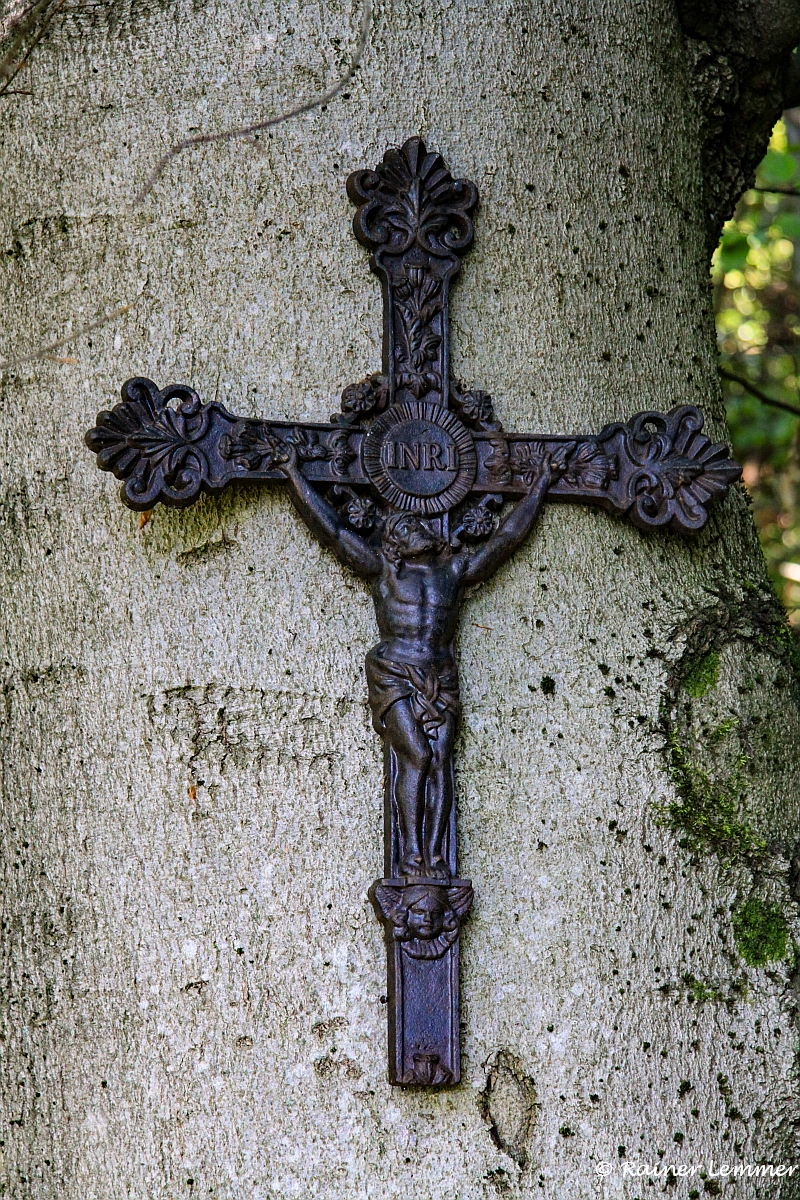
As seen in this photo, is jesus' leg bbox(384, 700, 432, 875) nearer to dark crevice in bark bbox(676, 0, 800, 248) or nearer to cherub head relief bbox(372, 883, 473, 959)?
cherub head relief bbox(372, 883, 473, 959)

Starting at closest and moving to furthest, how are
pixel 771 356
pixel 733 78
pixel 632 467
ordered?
pixel 632 467, pixel 733 78, pixel 771 356

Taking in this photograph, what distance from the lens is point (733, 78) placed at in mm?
2736

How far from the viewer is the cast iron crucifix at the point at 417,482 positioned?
198cm

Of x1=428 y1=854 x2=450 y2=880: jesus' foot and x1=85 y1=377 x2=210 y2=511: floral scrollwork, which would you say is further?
x1=85 y1=377 x2=210 y2=511: floral scrollwork

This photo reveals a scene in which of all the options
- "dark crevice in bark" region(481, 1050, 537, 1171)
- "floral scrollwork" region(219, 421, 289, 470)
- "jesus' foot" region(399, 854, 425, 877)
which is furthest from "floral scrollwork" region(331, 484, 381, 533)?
"dark crevice in bark" region(481, 1050, 537, 1171)

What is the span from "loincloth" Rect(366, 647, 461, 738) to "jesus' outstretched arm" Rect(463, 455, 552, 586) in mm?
183

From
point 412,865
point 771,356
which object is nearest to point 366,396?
point 412,865

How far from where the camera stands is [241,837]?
6.54 feet

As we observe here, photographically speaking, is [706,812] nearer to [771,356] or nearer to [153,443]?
[153,443]

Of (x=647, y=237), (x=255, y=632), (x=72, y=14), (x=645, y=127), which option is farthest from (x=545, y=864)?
(x=72, y=14)

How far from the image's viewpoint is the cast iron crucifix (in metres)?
1.98

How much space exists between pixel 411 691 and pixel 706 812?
0.52 metres

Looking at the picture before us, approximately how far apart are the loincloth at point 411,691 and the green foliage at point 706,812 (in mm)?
384

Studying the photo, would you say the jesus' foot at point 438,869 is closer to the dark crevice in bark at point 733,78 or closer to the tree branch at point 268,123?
the tree branch at point 268,123
